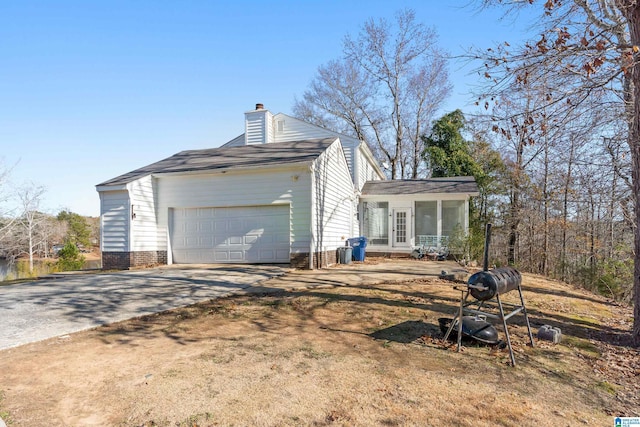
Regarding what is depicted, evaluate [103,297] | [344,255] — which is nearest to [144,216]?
[103,297]

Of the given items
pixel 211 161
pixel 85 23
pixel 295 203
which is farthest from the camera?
pixel 211 161

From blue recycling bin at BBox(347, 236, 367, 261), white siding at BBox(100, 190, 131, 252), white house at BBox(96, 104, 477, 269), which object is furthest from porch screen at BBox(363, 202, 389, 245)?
white siding at BBox(100, 190, 131, 252)

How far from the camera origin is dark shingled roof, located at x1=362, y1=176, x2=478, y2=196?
54.1ft

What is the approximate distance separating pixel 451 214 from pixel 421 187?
1.91 meters

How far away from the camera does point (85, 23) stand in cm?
1074

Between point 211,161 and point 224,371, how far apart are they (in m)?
11.2

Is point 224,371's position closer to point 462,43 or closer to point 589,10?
point 462,43

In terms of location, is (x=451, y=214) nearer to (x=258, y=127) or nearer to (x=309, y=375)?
(x=258, y=127)

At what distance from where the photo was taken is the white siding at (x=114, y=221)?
12266 millimetres

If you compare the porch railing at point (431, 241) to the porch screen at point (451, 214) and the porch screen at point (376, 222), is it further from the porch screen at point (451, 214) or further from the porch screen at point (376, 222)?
the porch screen at point (376, 222)

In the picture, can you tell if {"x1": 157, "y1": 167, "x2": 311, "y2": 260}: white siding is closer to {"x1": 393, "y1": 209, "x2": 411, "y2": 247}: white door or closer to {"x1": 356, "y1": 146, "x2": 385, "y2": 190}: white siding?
{"x1": 356, "y1": 146, "x2": 385, "y2": 190}: white siding

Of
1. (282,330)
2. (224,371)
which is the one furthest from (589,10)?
(224,371)

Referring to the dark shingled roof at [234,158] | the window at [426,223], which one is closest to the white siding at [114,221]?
the dark shingled roof at [234,158]

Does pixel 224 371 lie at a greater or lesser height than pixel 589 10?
lesser
